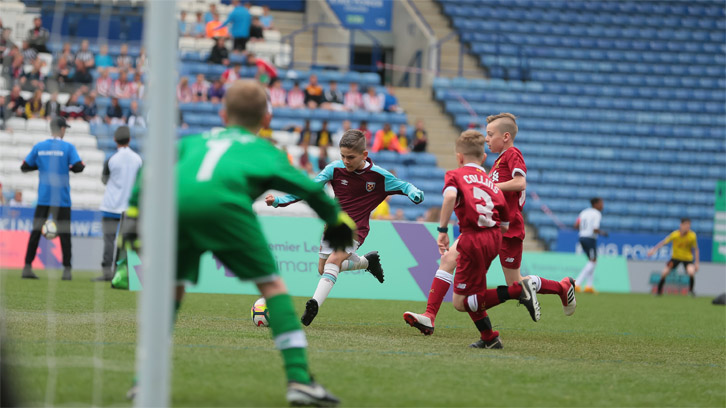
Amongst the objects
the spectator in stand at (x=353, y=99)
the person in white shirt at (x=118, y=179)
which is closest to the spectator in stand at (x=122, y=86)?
the person in white shirt at (x=118, y=179)

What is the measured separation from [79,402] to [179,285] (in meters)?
0.77

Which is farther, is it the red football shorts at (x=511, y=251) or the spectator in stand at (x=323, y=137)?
the spectator in stand at (x=323, y=137)

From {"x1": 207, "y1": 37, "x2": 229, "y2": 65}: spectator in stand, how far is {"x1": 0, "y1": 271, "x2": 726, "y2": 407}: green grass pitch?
11.6 metres

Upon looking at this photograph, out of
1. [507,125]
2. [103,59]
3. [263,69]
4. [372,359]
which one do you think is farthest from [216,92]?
[372,359]

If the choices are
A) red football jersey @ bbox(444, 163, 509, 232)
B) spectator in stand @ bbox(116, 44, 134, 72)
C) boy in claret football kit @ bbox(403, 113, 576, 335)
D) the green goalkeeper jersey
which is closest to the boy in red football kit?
red football jersey @ bbox(444, 163, 509, 232)

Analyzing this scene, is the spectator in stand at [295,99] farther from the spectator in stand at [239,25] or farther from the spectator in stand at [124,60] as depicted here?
the spectator in stand at [124,60]

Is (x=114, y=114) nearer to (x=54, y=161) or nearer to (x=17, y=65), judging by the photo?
(x=54, y=161)

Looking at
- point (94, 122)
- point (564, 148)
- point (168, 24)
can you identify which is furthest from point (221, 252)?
point (564, 148)

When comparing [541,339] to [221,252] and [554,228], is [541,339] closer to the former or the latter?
[221,252]

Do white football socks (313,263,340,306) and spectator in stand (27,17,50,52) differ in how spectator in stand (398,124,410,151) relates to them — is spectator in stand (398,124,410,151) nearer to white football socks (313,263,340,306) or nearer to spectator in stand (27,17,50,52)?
spectator in stand (27,17,50,52)

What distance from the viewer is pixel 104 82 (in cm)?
1008

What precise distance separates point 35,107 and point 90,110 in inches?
60.4

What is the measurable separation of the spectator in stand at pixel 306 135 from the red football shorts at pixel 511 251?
11756mm

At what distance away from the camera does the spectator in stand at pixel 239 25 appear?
2123 centimetres
